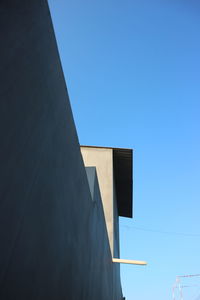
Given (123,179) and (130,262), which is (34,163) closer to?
(130,262)

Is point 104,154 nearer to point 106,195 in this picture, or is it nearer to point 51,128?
point 106,195

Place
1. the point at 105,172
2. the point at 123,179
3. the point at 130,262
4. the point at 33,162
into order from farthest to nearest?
the point at 123,179 → the point at 105,172 → the point at 130,262 → the point at 33,162

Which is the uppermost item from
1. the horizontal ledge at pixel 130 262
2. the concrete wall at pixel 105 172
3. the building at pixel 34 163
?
the concrete wall at pixel 105 172

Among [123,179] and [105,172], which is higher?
[123,179]

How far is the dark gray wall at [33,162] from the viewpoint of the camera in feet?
4.63

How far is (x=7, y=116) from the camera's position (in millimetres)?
1410

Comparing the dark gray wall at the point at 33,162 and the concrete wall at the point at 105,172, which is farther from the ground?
the concrete wall at the point at 105,172

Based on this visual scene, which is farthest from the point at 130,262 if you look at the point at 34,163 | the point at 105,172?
the point at 34,163

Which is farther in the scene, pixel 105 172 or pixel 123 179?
pixel 123 179

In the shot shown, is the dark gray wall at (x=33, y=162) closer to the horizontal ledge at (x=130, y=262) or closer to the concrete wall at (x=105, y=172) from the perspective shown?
the horizontal ledge at (x=130, y=262)

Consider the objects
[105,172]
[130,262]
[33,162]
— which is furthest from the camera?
[105,172]

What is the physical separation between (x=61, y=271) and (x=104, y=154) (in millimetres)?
8973

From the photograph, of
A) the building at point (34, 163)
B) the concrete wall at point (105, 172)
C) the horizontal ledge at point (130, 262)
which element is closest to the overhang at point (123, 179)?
the concrete wall at point (105, 172)

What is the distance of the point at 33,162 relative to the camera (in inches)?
70.0
